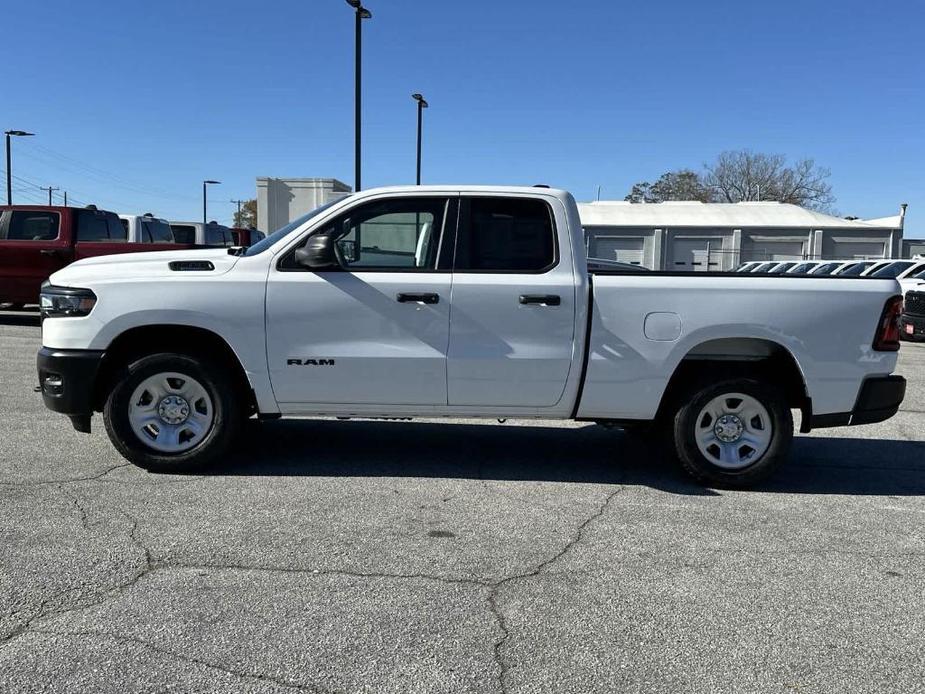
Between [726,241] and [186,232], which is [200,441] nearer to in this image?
[186,232]

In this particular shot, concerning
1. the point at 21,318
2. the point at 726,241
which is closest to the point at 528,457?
the point at 21,318

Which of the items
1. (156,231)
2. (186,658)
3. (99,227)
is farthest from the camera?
(156,231)

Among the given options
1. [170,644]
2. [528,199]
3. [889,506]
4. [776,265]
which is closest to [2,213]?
[528,199]

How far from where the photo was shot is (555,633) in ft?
11.2

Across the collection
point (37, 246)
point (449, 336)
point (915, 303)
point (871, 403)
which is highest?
point (37, 246)

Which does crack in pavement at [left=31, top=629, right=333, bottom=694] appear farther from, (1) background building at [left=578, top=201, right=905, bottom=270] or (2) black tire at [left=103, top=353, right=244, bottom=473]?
(1) background building at [left=578, top=201, right=905, bottom=270]

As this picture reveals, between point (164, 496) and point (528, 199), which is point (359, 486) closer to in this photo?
point (164, 496)

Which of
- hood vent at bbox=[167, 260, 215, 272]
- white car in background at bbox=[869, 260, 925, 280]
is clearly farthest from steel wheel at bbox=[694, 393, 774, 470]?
white car in background at bbox=[869, 260, 925, 280]

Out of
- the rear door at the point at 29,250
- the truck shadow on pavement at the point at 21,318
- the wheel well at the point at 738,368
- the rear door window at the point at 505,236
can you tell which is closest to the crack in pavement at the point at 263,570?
the wheel well at the point at 738,368

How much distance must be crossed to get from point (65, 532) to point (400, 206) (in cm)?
288

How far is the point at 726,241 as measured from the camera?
4038 cm

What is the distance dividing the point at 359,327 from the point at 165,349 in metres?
1.37

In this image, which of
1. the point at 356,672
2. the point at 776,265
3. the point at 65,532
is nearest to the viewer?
the point at 356,672

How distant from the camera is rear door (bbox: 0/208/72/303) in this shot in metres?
14.2
